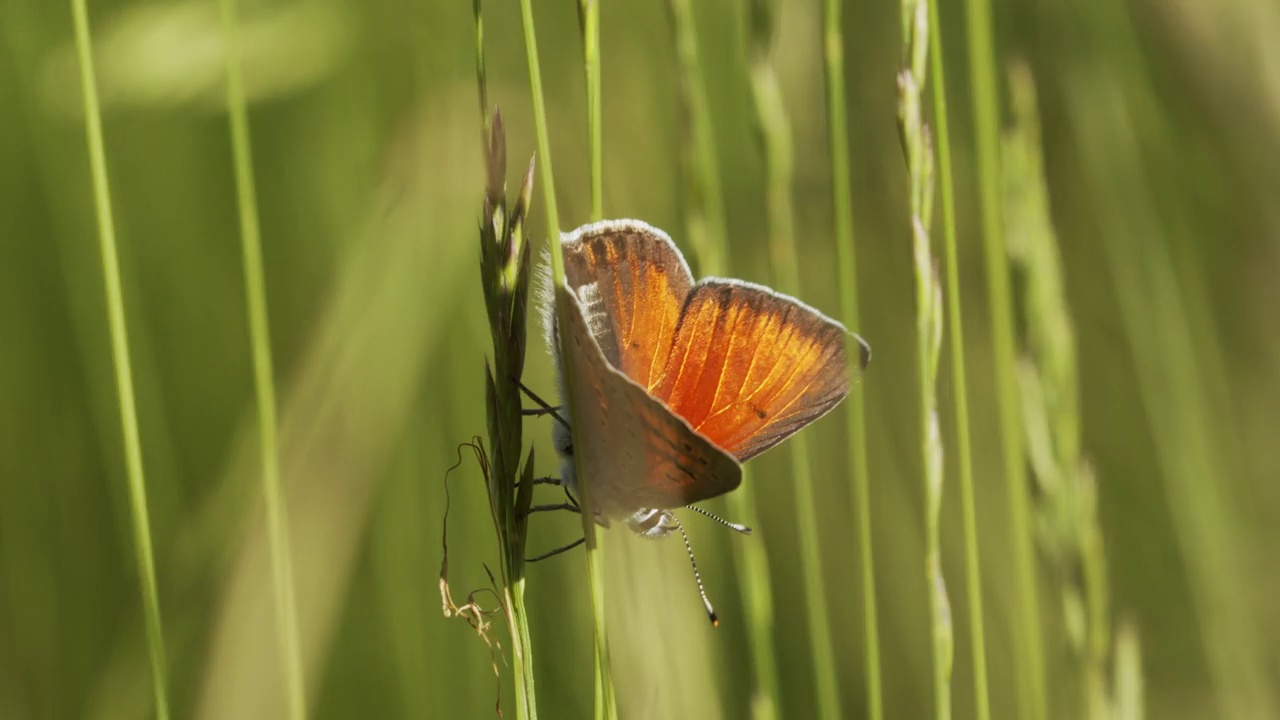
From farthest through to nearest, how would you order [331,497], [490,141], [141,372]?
[141,372]
[331,497]
[490,141]

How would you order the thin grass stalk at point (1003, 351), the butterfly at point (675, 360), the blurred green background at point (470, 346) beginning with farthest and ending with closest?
the blurred green background at point (470, 346) → the butterfly at point (675, 360) → the thin grass stalk at point (1003, 351)

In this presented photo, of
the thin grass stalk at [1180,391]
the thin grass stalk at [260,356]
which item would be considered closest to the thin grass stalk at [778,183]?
the thin grass stalk at [260,356]

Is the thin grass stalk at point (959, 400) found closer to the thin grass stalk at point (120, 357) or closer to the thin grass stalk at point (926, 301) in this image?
the thin grass stalk at point (926, 301)

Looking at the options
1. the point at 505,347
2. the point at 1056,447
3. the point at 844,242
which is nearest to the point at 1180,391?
the point at 1056,447

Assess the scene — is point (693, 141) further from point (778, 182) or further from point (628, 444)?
point (628, 444)

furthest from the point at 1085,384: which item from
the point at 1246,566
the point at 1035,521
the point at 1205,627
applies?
the point at 1035,521

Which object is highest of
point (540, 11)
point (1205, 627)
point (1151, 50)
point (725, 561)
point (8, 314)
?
point (540, 11)

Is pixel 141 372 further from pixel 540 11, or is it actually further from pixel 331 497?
pixel 540 11
